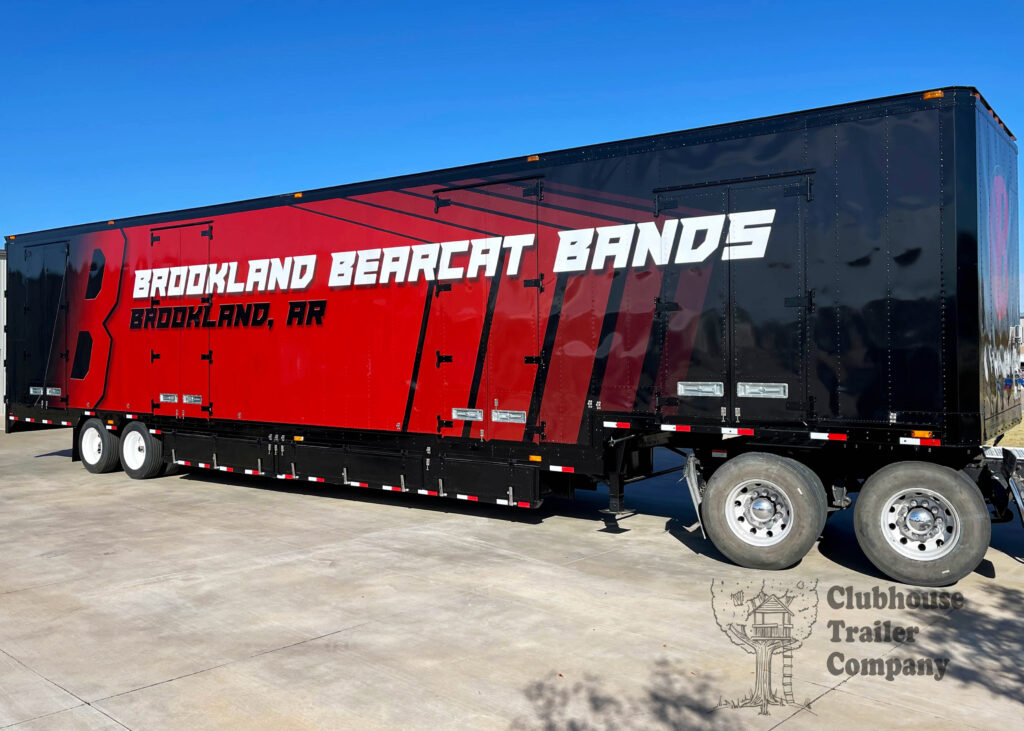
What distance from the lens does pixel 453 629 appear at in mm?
6172

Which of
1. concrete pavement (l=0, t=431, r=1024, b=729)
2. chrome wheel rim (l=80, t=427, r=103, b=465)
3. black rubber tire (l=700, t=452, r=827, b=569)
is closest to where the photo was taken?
concrete pavement (l=0, t=431, r=1024, b=729)

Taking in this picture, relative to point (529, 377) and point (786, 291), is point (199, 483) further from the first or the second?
point (786, 291)

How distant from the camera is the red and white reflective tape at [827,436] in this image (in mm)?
7430

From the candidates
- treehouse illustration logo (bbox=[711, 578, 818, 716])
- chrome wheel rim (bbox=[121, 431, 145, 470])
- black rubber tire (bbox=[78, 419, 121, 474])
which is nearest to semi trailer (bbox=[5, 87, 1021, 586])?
treehouse illustration logo (bbox=[711, 578, 818, 716])

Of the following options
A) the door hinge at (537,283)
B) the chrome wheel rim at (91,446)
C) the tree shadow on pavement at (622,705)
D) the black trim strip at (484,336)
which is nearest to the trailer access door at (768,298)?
the door hinge at (537,283)

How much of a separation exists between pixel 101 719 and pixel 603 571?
4.51 metres

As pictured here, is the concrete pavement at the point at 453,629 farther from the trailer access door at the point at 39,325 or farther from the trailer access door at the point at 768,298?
the trailer access door at the point at 39,325

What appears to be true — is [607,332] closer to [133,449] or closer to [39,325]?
[133,449]

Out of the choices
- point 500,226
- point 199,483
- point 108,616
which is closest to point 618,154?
point 500,226

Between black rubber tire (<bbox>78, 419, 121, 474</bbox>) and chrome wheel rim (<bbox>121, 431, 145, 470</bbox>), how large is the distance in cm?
31

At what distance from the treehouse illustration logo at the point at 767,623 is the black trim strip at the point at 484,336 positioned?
354cm

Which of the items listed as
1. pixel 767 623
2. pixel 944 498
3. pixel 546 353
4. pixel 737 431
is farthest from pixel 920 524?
pixel 546 353

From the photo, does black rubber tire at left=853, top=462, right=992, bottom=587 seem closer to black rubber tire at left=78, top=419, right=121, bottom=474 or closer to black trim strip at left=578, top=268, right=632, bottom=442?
black trim strip at left=578, top=268, right=632, bottom=442

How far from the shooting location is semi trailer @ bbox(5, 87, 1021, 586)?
7180 millimetres
